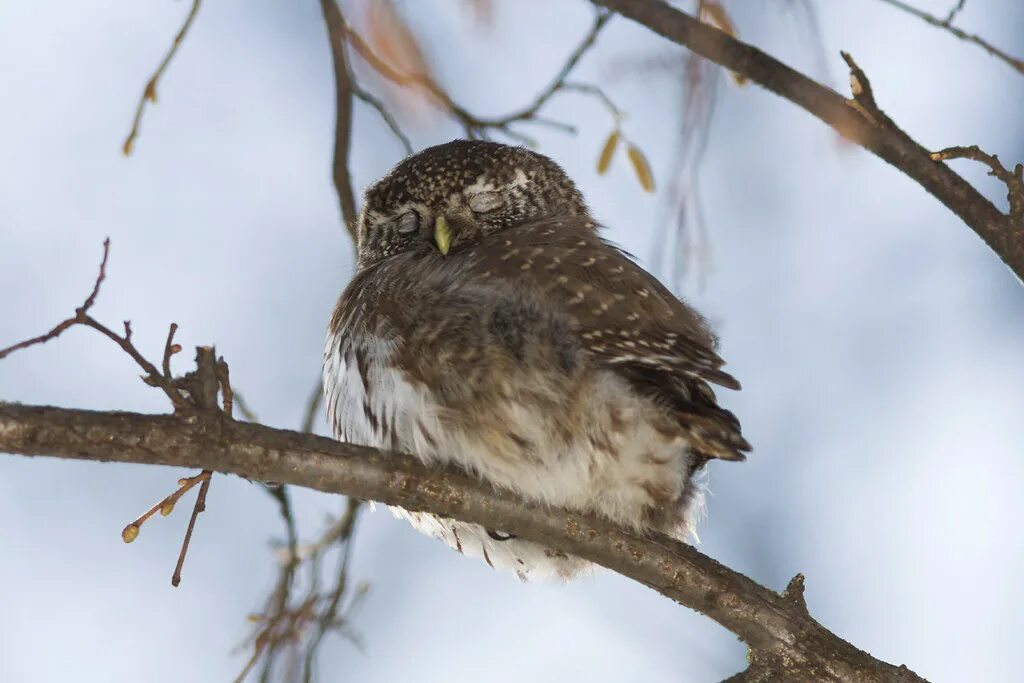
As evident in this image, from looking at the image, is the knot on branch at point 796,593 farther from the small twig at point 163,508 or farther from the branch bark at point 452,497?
the small twig at point 163,508

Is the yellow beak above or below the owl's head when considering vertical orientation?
below

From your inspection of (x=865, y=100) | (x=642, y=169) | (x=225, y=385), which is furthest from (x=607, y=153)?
(x=225, y=385)

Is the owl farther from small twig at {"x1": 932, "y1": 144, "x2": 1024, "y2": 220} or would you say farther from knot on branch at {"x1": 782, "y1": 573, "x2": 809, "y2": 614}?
small twig at {"x1": 932, "y1": 144, "x2": 1024, "y2": 220}

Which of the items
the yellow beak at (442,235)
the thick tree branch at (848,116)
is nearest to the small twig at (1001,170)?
the thick tree branch at (848,116)

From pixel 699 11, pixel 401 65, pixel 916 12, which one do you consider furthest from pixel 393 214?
pixel 916 12

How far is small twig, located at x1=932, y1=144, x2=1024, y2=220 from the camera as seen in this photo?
3.31 meters

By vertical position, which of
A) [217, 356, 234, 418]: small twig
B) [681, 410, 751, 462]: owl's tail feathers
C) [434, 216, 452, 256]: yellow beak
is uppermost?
[434, 216, 452, 256]: yellow beak

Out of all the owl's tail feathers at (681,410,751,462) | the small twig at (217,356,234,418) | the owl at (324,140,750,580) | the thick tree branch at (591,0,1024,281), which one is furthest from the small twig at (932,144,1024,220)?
the small twig at (217,356,234,418)

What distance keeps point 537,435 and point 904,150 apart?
1.40 m

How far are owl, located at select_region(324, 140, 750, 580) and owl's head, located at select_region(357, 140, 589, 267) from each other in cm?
53

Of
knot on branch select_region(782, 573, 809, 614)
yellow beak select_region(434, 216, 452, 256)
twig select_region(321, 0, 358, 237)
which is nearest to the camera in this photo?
knot on branch select_region(782, 573, 809, 614)

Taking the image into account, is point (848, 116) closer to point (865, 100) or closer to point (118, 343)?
point (865, 100)

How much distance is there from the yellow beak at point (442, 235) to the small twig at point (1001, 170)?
1.35m

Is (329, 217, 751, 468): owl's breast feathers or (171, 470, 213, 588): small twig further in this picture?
(329, 217, 751, 468): owl's breast feathers
